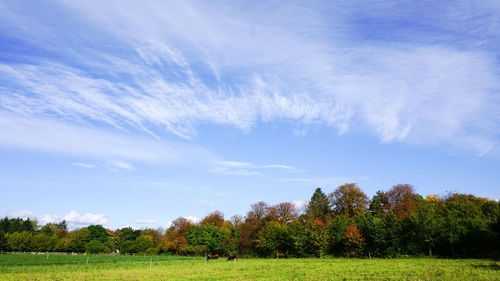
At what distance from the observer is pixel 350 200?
82562mm

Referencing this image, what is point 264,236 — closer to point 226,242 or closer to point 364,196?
point 226,242

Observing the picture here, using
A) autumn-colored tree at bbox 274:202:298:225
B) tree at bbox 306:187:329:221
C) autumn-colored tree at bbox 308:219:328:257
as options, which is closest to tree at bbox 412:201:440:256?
autumn-colored tree at bbox 308:219:328:257

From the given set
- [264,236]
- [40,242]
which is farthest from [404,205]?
[40,242]

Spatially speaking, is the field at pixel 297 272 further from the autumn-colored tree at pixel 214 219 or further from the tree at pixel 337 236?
the autumn-colored tree at pixel 214 219

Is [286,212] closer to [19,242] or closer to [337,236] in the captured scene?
[337,236]

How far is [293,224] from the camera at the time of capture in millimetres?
73750

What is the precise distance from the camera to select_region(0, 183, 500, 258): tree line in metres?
52.3

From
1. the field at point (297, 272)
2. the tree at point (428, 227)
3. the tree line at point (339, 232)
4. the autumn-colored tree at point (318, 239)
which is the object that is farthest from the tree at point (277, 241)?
the field at point (297, 272)

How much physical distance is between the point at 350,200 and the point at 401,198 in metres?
14.0

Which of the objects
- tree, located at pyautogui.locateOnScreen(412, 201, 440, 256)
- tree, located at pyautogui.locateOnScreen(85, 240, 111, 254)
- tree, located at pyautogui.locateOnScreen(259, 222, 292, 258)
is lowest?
tree, located at pyautogui.locateOnScreen(85, 240, 111, 254)

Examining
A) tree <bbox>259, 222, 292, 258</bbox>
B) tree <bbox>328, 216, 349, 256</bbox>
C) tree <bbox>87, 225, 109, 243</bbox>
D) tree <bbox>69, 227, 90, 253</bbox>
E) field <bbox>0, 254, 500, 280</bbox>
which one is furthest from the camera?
tree <bbox>87, 225, 109, 243</bbox>

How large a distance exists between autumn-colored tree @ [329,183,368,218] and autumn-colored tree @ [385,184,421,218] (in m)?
7.94

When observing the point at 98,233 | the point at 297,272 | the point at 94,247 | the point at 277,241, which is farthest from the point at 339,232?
the point at 98,233

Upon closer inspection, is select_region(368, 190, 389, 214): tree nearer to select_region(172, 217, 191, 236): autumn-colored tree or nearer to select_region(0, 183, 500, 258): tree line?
select_region(0, 183, 500, 258): tree line
